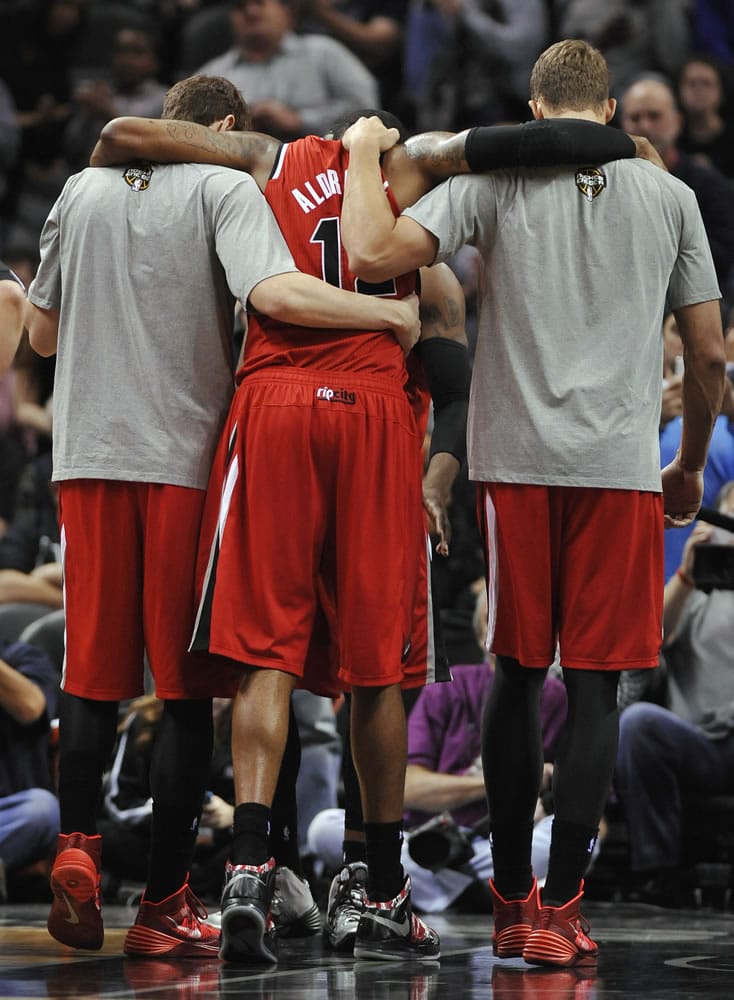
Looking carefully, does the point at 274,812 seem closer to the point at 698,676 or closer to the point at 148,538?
the point at 148,538

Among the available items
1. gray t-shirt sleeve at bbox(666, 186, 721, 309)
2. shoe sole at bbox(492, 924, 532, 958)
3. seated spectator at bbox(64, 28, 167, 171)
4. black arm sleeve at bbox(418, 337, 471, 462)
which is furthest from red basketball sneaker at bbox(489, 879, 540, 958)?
seated spectator at bbox(64, 28, 167, 171)

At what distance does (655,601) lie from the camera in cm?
344

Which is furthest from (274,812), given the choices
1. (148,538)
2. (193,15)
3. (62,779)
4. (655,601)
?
(193,15)

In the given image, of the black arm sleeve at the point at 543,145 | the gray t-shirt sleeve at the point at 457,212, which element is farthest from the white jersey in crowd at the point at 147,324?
the black arm sleeve at the point at 543,145

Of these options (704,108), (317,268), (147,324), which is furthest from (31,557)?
(704,108)

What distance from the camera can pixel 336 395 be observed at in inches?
134

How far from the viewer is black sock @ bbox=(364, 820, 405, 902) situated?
3.37 metres

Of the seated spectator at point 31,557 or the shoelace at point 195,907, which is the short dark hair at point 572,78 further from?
the seated spectator at point 31,557

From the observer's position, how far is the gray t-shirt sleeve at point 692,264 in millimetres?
3562

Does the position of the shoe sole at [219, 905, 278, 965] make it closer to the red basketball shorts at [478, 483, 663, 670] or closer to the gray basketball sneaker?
the gray basketball sneaker

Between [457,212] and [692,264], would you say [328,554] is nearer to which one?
[457,212]

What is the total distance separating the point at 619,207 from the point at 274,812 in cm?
169

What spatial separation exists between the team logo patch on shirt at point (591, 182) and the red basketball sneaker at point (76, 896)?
6.09 ft

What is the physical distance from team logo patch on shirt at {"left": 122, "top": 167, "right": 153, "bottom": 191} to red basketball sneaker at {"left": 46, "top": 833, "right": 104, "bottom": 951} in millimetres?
1538
